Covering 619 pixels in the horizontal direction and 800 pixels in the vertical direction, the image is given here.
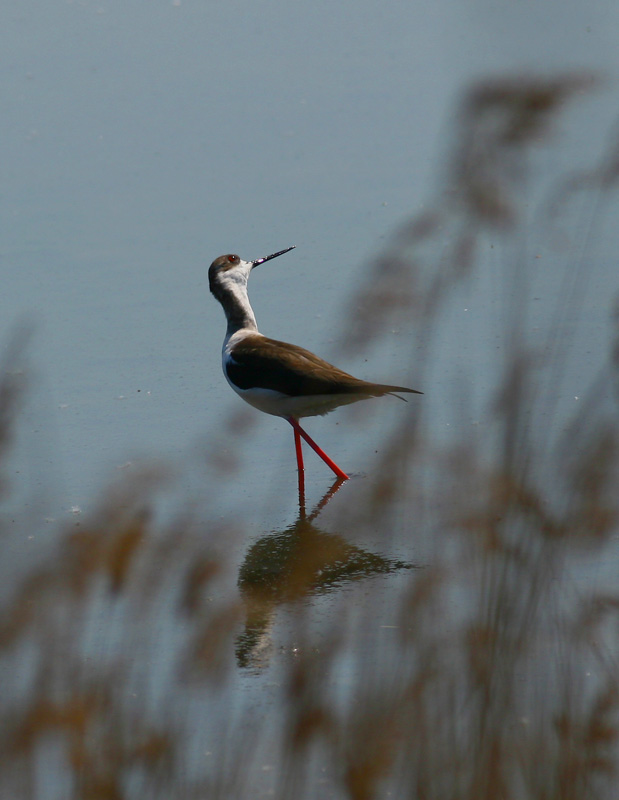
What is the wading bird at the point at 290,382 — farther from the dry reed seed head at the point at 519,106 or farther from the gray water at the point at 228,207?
the dry reed seed head at the point at 519,106

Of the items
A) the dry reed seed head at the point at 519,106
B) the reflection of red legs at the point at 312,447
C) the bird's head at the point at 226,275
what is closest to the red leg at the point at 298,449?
the reflection of red legs at the point at 312,447

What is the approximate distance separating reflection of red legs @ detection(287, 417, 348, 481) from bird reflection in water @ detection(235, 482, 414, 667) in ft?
1.03

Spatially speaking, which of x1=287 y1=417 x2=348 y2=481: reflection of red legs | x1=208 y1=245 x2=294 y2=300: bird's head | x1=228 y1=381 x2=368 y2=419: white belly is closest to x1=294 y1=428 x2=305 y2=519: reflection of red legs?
x1=287 y1=417 x2=348 y2=481: reflection of red legs

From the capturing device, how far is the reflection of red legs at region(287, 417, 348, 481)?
5.43 metres

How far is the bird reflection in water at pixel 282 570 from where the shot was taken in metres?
3.98

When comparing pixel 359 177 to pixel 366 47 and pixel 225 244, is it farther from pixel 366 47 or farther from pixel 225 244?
pixel 366 47

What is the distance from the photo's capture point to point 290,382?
545 centimetres

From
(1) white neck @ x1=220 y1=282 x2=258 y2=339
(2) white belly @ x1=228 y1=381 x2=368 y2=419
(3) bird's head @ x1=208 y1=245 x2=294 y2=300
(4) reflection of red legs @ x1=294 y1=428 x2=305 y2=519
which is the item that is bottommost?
(4) reflection of red legs @ x1=294 y1=428 x2=305 y2=519

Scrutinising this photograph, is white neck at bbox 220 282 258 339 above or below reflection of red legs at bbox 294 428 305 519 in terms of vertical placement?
above

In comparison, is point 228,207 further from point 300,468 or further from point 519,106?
point 519,106

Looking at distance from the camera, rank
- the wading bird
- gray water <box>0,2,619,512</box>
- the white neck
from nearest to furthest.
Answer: the wading bird → gray water <box>0,2,619,512</box> → the white neck

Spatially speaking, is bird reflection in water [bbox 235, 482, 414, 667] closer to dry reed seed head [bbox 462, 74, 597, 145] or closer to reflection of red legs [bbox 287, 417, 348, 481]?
reflection of red legs [bbox 287, 417, 348, 481]

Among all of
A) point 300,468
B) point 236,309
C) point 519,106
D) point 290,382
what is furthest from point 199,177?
point 519,106

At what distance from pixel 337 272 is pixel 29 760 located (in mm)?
5584
